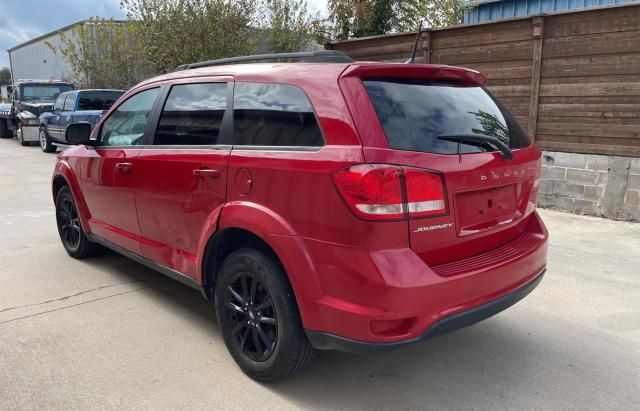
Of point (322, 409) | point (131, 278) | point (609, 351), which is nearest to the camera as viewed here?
point (322, 409)

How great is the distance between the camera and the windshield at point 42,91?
18.5 metres

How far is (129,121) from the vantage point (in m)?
4.21

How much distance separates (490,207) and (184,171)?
1.87 metres

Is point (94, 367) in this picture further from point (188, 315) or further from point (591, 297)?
point (591, 297)

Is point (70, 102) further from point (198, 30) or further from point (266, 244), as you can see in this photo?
point (266, 244)

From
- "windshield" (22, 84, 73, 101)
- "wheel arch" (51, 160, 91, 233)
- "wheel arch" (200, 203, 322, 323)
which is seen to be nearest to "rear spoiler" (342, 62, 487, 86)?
"wheel arch" (200, 203, 322, 323)

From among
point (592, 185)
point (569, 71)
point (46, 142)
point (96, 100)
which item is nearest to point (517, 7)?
point (569, 71)

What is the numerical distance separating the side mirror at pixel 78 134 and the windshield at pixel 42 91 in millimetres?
16162

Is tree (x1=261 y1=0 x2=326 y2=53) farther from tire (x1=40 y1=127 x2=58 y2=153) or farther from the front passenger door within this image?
the front passenger door

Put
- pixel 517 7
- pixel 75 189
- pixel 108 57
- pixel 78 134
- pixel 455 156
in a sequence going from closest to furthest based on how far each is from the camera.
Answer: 1. pixel 455 156
2. pixel 78 134
3. pixel 75 189
4. pixel 517 7
5. pixel 108 57

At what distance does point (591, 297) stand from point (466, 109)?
2353 millimetres

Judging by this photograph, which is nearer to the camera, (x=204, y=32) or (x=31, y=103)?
(x=204, y=32)

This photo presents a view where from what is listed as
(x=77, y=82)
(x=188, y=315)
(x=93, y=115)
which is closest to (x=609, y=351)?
(x=188, y=315)

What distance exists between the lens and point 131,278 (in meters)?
4.71
